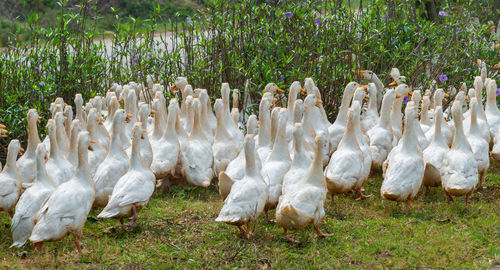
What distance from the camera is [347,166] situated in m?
6.82

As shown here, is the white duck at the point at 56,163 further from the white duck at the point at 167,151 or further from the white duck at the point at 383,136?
the white duck at the point at 383,136

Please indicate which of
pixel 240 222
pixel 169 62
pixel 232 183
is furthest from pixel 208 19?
pixel 240 222

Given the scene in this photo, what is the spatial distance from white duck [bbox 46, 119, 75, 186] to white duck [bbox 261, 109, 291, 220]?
2.13 meters

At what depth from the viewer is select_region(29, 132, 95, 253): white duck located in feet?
18.0

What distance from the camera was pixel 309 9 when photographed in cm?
952

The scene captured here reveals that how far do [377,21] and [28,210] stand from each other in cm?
639

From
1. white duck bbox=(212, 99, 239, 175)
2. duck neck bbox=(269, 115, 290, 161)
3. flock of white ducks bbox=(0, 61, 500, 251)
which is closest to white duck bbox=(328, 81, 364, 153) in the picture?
flock of white ducks bbox=(0, 61, 500, 251)

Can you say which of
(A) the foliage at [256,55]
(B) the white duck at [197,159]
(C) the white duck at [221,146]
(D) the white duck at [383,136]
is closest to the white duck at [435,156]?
(D) the white duck at [383,136]

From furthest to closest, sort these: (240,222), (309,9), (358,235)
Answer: (309,9) → (358,235) → (240,222)

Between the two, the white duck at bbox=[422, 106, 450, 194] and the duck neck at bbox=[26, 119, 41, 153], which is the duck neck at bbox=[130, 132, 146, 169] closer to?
the duck neck at bbox=[26, 119, 41, 153]

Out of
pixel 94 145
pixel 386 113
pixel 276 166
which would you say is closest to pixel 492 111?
pixel 386 113

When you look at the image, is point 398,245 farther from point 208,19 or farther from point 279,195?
point 208,19

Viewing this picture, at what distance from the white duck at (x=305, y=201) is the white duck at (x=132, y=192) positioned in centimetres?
142

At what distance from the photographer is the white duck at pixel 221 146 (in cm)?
784
